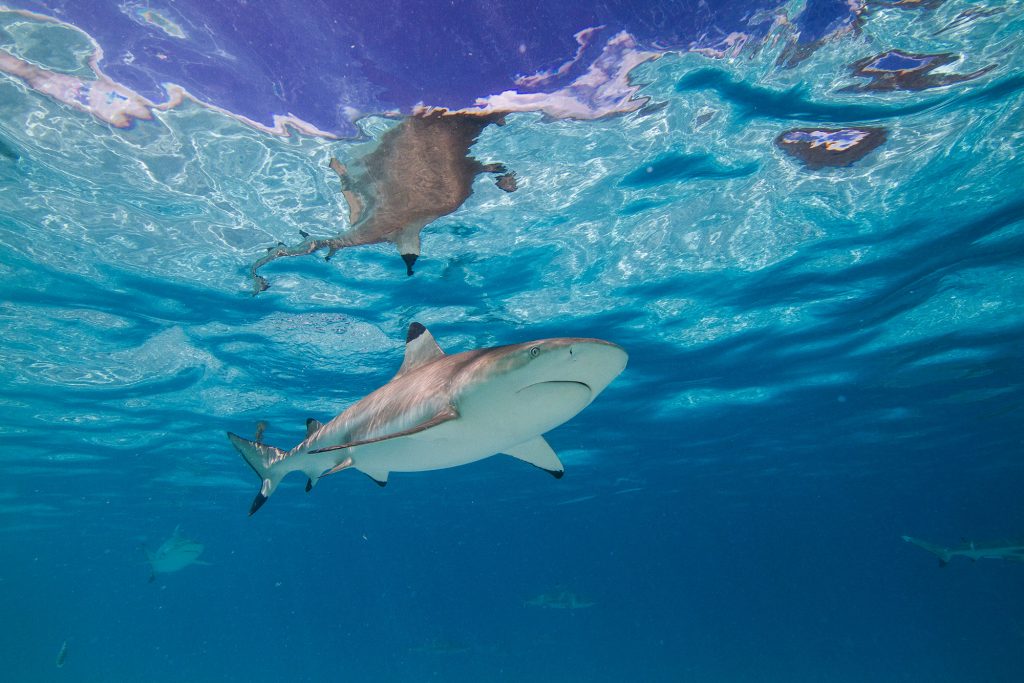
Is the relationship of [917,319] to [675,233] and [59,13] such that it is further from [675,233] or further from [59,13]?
[59,13]

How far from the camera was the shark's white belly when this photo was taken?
360 centimetres

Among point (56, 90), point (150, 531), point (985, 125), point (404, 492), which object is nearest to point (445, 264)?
point (56, 90)

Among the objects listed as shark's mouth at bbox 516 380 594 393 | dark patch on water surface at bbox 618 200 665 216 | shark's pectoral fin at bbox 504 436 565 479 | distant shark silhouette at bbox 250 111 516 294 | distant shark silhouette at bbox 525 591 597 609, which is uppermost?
distant shark silhouette at bbox 250 111 516 294

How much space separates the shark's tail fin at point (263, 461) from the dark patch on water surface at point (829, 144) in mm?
8869

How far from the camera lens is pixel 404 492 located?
3666 centimetres

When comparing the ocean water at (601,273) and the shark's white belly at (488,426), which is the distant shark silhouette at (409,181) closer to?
the ocean water at (601,273)

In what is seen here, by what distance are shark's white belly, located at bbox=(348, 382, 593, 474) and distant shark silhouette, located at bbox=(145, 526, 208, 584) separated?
2147cm

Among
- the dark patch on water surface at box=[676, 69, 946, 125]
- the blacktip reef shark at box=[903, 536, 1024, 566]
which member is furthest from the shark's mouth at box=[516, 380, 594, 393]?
the blacktip reef shark at box=[903, 536, 1024, 566]

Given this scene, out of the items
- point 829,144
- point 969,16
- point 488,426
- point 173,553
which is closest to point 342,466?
point 488,426

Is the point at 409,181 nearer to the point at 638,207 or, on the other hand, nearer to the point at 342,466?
the point at 638,207

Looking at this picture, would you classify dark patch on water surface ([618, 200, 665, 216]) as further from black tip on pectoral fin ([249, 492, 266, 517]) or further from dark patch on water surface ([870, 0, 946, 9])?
black tip on pectoral fin ([249, 492, 266, 517])

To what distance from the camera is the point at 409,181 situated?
8.73m

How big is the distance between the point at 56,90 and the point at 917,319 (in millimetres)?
19128

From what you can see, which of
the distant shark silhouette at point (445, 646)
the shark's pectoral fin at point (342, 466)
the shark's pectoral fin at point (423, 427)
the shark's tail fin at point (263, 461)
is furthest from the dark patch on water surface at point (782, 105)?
the distant shark silhouette at point (445, 646)
